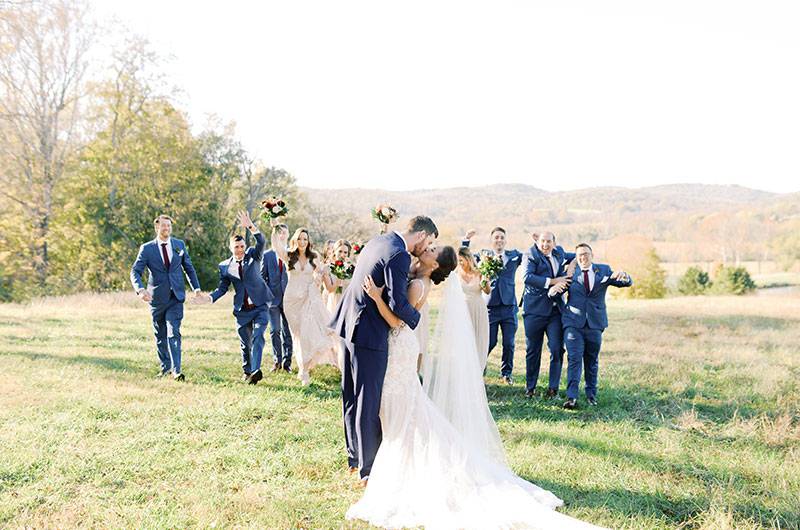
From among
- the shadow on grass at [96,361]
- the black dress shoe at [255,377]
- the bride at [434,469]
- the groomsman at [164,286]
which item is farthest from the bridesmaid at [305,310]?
the bride at [434,469]

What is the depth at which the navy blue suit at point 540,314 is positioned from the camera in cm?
881

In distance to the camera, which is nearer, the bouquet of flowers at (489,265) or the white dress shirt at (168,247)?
the bouquet of flowers at (489,265)

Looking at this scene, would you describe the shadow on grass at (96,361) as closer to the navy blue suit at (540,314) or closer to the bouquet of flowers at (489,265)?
the bouquet of flowers at (489,265)

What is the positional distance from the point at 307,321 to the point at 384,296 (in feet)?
14.2

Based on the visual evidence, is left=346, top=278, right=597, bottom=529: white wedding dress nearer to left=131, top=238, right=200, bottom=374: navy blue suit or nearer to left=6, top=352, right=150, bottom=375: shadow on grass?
left=131, top=238, right=200, bottom=374: navy blue suit

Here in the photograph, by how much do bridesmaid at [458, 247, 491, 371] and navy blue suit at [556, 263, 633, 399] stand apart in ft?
4.73

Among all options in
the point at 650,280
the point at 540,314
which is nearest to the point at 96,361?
the point at 540,314

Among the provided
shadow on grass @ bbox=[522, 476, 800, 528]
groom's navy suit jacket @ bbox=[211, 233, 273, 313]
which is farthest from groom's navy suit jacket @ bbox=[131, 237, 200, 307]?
shadow on grass @ bbox=[522, 476, 800, 528]

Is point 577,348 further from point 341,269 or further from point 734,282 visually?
point 734,282

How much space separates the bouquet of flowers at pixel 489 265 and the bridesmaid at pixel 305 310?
2.46 metres

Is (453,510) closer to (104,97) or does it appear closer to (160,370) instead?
(160,370)

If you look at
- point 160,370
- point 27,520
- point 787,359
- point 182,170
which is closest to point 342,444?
point 27,520

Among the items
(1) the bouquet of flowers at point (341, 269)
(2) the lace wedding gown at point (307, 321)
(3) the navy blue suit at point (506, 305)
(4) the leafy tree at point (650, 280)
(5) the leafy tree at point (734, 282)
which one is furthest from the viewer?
(4) the leafy tree at point (650, 280)

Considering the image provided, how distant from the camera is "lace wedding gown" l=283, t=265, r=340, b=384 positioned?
30.5 ft
